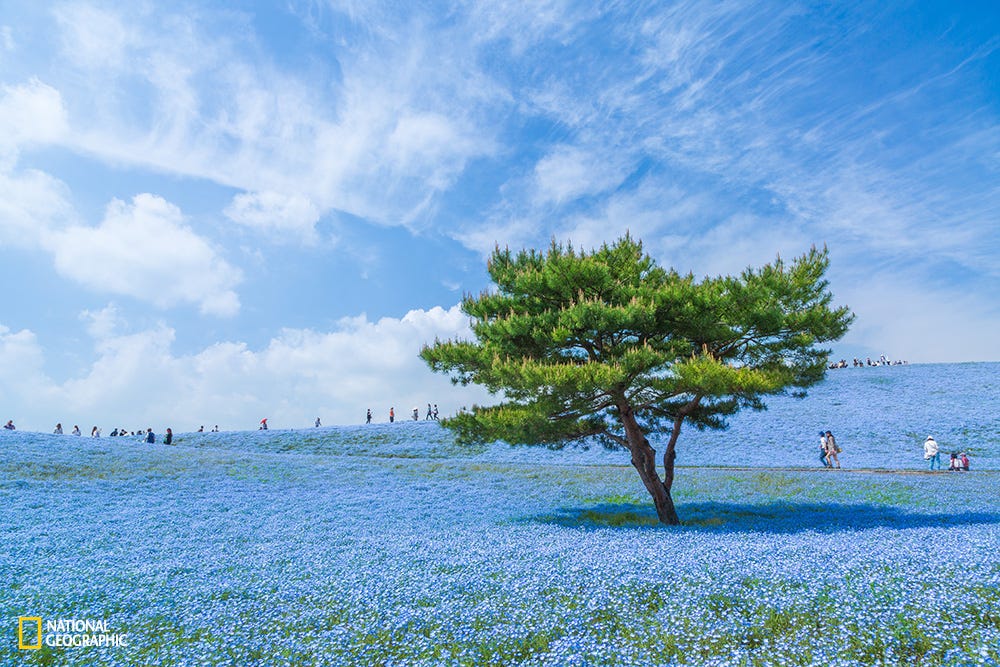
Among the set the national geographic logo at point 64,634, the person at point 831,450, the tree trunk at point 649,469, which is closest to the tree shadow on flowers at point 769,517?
the tree trunk at point 649,469

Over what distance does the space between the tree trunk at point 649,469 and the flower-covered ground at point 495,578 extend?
0.80 meters

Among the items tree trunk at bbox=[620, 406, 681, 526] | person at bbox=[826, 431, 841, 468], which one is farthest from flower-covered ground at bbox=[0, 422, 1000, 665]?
person at bbox=[826, 431, 841, 468]

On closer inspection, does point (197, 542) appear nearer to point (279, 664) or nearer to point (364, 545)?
point (364, 545)

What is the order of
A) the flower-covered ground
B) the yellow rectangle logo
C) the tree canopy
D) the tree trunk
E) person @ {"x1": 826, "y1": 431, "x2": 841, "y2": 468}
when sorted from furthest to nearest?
person @ {"x1": 826, "y1": 431, "x2": 841, "y2": 468} < the tree trunk < the tree canopy < the yellow rectangle logo < the flower-covered ground

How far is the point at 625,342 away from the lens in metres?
17.0

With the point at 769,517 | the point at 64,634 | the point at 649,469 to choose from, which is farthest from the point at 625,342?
the point at 64,634

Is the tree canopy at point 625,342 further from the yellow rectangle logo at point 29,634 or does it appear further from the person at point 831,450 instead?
the person at point 831,450

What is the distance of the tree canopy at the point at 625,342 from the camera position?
15.4 meters

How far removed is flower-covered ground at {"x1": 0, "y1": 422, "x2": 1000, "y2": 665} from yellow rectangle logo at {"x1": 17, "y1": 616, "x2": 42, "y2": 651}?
0.34 ft

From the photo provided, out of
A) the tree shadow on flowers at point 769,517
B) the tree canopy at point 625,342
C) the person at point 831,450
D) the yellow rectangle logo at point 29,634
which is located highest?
the tree canopy at point 625,342

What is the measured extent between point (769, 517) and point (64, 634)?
61.2ft

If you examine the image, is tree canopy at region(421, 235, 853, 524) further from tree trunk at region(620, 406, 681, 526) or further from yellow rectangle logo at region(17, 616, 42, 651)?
yellow rectangle logo at region(17, 616, 42, 651)

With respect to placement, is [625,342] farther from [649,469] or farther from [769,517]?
[769,517]

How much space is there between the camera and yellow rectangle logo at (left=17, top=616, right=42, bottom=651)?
26.1 feet
